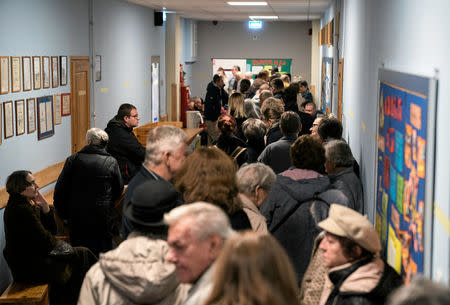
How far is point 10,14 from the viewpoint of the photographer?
7.10 metres

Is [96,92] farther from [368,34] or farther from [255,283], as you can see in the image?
[255,283]

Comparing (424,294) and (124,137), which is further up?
(424,294)

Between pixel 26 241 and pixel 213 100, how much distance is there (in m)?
8.15

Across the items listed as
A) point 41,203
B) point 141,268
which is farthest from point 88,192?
point 141,268

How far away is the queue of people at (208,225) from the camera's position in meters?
2.21

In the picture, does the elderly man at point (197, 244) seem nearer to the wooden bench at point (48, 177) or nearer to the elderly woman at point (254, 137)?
the elderly woman at point (254, 137)

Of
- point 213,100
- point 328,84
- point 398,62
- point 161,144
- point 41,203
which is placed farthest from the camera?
point 213,100

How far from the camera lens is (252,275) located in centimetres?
178

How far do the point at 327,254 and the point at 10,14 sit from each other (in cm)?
525

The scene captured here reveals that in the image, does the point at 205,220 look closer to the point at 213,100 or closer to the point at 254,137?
the point at 254,137

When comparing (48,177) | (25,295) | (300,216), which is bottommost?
(25,295)

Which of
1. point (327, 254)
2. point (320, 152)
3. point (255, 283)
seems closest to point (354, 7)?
point (320, 152)

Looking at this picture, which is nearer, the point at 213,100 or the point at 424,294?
the point at 424,294

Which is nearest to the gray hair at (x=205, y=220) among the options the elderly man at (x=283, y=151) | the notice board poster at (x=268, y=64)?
the elderly man at (x=283, y=151)
